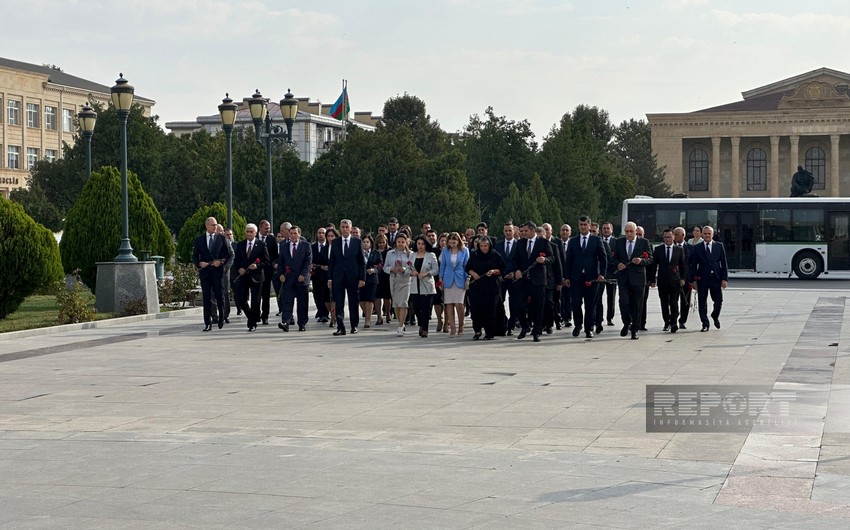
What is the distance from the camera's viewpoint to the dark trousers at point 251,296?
69.1ft

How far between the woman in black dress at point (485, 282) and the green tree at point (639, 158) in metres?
71.2

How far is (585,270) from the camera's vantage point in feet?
62.7

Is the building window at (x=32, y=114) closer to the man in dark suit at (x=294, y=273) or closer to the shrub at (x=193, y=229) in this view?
the shrub at (x=193, y=229)

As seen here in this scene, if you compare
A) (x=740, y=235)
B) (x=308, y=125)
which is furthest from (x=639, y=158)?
(x=740, y=235)

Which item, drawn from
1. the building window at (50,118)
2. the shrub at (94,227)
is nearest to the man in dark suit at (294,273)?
the shrub at (94,227)


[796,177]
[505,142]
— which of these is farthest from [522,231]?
[505,142]

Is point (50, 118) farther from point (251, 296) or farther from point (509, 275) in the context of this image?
point (509, 275)

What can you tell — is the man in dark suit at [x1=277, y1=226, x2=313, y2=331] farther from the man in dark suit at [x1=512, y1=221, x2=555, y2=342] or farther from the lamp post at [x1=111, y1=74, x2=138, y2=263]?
the lamp post at [x1=111, y1=74, x2=138, y2=263]

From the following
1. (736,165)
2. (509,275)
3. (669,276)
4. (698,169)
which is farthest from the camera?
(698,169)

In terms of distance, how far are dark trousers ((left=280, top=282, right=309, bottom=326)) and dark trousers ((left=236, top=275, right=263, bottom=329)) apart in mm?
480

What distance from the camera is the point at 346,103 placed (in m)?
79.1

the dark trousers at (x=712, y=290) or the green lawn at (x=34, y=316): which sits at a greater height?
the dark trousers at (x=712, y=290)

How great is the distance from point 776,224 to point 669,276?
22394mm

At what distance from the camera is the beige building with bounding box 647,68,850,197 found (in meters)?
93.3
